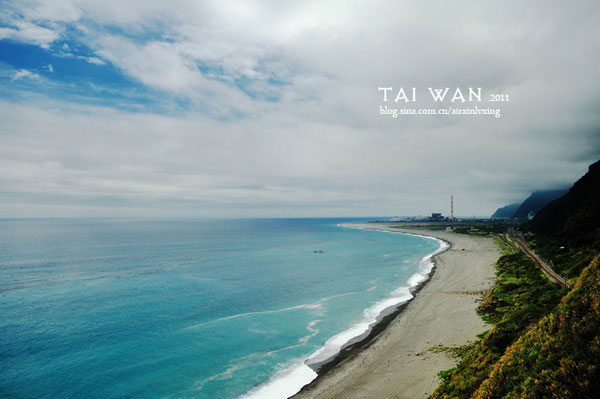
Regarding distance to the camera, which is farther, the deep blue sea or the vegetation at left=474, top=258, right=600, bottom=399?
the deep blue sea

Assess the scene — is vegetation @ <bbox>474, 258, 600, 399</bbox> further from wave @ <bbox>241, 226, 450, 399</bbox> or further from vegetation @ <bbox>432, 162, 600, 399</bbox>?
wave @ <bbox>241, 226, 450, 399</bbox>

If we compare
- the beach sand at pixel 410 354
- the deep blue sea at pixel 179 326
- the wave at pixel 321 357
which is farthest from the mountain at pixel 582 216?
the wave at pixel 321 357

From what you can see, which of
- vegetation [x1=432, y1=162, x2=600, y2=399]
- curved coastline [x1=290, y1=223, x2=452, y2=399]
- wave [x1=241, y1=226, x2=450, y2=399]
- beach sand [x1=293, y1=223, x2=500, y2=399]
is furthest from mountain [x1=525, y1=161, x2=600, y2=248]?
vegetation [x1=432, y1=162, x2=600, y2=399]

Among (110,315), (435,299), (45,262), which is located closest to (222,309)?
(110,315)

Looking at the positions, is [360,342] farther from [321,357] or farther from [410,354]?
[410,354]

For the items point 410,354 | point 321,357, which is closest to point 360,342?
point 321,357

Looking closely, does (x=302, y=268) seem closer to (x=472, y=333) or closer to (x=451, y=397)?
(x=472, y=333)

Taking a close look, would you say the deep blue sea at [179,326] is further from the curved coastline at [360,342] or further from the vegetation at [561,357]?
the vegetation at [561,357]
